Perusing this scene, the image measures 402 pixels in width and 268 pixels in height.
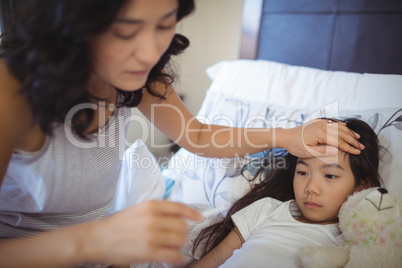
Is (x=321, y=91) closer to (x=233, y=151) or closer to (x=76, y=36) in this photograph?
(x=233, y=151)

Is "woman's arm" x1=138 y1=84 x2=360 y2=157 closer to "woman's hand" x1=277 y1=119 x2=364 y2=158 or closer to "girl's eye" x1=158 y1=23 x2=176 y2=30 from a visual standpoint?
"woman's hand" x1=277 y1=119 x2=364 y2=158

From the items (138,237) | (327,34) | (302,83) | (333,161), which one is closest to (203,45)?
(327,34)

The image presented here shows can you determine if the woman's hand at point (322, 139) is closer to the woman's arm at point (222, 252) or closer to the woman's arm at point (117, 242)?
the woman's arm at point (222, 252)

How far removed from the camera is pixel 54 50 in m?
0.54

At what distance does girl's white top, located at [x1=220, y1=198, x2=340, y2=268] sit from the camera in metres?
0.77

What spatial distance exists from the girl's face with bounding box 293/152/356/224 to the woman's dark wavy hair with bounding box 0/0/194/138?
696 mm

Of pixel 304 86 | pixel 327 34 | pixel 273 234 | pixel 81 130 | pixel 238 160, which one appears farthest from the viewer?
pixel 327 34

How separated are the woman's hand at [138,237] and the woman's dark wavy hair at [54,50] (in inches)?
11.0

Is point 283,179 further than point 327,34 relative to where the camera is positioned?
No

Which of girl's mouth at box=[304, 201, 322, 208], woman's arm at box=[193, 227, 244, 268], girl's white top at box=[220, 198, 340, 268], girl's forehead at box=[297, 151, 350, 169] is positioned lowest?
woman's arm at box=[193, 227, 244, 268]

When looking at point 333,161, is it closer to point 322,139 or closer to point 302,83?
point 322,139

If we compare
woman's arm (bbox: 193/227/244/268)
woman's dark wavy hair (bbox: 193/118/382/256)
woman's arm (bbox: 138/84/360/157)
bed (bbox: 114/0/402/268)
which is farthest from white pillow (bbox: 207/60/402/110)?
woman's arm (bbox: 193/227/244/268)

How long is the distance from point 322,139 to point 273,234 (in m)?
0.32

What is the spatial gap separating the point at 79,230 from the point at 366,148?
0.85m
